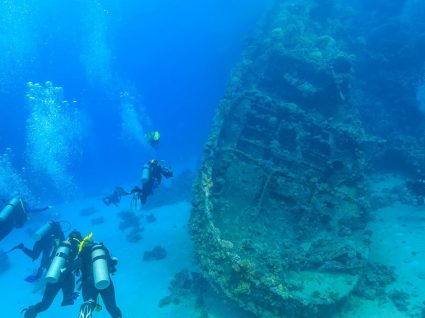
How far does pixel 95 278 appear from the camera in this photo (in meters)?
6.24

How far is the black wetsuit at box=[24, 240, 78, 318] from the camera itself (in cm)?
702

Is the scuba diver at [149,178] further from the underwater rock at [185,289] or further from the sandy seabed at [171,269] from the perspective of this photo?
the sandy seabed at [171,269]

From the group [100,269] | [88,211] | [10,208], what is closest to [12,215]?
[10,208]

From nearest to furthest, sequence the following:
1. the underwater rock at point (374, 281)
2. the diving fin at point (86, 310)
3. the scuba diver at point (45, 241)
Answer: the diving fin at point (86, 310) → the underwater rock at point (374, 281) → the scuba diver at point (45, 241)

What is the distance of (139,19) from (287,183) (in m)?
101

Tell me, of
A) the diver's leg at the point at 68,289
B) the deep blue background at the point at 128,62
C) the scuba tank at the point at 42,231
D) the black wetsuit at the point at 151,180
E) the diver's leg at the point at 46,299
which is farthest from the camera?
the deep blue background at the point at 128,62

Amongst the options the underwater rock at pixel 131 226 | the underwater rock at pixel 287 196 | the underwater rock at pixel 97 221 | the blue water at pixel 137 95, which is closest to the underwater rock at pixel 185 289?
the blue water at pixel 137 95

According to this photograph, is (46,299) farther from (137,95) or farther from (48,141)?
(137,95)

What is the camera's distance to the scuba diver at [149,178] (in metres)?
10.3

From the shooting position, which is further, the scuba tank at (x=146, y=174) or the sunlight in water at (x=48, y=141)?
the sunlight in water at (x=48, y=141)

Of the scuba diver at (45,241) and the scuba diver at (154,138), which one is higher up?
the scuba diver at (154,138)

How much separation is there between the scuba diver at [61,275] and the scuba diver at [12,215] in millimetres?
3544

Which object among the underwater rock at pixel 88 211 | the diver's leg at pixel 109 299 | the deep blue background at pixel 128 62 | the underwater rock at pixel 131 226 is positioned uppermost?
the deep blue background at pixel 128 62

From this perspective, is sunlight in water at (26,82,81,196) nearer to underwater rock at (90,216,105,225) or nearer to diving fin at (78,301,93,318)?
underwater rock at (90,216,105,225)
